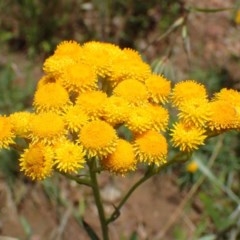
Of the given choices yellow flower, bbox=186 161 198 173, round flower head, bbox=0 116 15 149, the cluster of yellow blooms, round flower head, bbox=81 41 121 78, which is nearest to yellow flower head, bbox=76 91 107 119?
the cluster of yellow blooms

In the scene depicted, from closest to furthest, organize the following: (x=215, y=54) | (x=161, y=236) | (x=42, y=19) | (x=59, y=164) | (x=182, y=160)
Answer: (x=59, y=164) < (x=182, y=160) < (x=161, y=236) < (x=42, y=19) < (x=215, y=54)

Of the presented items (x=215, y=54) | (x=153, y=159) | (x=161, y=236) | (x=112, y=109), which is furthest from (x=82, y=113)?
(x=215, y=54)

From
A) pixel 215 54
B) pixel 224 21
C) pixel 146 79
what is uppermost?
pixel 224 21

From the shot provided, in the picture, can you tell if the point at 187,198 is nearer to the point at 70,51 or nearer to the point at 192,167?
the point at 192,167

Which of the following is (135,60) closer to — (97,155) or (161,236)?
(97,155)

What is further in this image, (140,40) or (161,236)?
(140,40)

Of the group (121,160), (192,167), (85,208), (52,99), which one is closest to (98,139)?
(121,160)

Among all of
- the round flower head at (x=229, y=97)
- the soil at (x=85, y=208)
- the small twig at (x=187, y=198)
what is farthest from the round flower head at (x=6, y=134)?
the small twig at (x=187, y=198)
